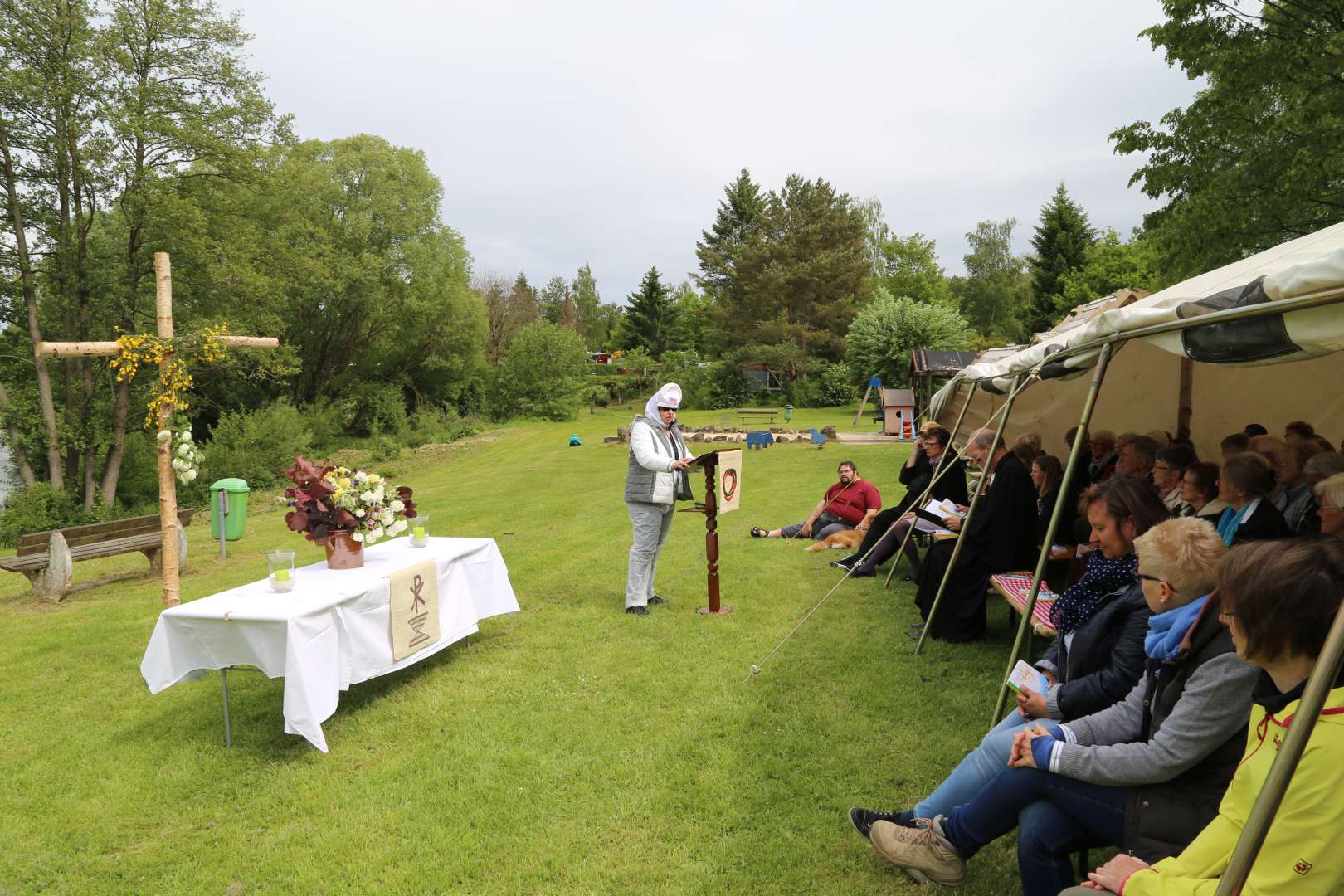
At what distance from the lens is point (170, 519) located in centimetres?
739

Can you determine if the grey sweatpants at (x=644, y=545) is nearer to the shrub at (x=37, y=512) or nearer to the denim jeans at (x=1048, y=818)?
the denim jeans at (x=1048, y=818)

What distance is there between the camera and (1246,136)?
13.5 meters

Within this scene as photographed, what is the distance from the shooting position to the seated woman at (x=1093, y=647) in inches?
112

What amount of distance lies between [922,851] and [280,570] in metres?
3.91

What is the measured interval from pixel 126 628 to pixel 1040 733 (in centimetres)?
822

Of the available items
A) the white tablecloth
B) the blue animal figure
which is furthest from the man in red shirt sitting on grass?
the blue animal figure

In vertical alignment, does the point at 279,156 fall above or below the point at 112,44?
above

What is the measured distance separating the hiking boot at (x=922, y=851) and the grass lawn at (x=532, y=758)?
133mm

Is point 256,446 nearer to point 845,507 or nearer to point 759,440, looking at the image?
point 759,440

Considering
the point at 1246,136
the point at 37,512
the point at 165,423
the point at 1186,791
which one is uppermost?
the point at 1246,136

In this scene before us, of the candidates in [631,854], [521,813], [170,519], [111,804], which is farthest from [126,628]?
[631,854]

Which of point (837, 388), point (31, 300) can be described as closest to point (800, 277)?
point (837, 388)

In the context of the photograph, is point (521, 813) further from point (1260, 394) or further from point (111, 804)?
point (1260, 394)

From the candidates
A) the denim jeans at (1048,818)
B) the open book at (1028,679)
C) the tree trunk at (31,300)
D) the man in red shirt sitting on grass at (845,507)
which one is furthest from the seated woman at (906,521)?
the tree trunk at (31,300)
